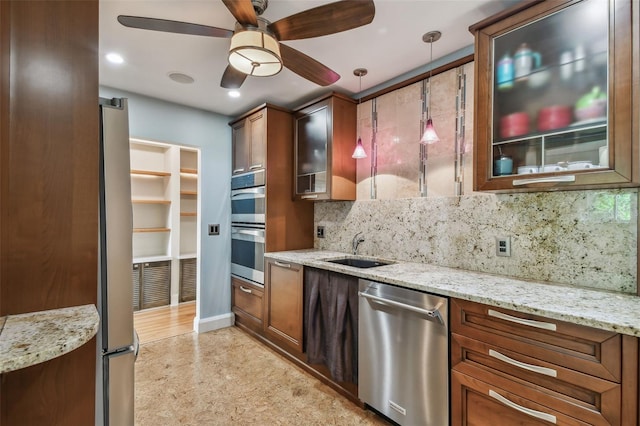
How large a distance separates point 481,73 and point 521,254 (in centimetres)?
114

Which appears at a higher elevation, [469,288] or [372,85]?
[372,85]

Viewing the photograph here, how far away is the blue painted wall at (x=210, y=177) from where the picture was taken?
3.23m

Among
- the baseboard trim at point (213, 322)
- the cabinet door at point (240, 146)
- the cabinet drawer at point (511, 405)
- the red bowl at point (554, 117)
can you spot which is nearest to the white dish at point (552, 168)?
the red bowl at point (554, 117)

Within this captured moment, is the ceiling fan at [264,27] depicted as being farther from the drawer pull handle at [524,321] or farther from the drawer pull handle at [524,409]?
the drawer pull handle at [524,409]

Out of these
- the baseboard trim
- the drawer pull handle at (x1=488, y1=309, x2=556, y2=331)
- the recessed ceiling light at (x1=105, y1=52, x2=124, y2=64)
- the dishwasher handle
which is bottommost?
the baseboard trim

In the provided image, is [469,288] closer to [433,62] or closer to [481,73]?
[481,73]

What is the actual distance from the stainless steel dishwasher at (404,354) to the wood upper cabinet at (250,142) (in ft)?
6.09

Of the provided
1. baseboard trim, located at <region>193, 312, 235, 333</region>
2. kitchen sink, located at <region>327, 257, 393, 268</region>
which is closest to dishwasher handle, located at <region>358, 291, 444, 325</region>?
kitchen sink, located at <region>327, 257, 393, 268</region>

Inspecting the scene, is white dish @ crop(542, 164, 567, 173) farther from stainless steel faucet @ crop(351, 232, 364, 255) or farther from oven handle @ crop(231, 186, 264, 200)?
oven handle @ crop(231, 186, 264, 200)

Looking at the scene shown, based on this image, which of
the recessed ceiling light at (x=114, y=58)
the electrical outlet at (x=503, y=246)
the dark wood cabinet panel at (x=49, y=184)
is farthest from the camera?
the recessed ceiling light at (x=114, y=58)

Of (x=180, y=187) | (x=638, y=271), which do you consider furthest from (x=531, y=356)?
(x=180, y=187)

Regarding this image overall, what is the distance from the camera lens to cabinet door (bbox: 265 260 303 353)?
8.55 ft

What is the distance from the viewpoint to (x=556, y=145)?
1559mm

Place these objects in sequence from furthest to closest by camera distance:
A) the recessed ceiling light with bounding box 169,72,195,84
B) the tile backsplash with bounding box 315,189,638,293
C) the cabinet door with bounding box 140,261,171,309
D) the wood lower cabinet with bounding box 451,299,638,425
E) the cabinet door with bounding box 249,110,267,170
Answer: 1. the cabinet door with bounding box 140,261,171,309
2. the cabinet door with bounding box 249,110,267,170
3. the recessed ceiling light with bounding box 169,72,195,84
4. the tile backsplash with bounding box 315,189,638,293
5. the wood lower cabinet with bounding box 451,299,638,425
